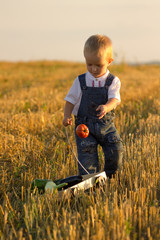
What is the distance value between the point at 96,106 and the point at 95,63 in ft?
1.46

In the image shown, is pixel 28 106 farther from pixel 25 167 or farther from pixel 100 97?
pixel 100 97

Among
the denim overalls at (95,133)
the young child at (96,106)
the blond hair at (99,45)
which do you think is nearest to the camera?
the blond hair at (99,45)

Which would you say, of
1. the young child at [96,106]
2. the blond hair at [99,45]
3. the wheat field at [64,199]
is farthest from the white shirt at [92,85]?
the wheat field at [64,199]

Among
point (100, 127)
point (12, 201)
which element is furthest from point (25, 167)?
point (100, 127)

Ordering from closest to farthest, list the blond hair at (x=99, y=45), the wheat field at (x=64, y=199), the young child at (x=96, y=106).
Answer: the wheat field at (x=64, y=199)
the blond hair at (x=99, y=45)
the young child at (x=96, y=106)

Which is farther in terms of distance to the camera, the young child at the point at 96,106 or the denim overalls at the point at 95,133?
the denim overalls at the point at 95,133

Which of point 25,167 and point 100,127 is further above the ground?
point 100,127

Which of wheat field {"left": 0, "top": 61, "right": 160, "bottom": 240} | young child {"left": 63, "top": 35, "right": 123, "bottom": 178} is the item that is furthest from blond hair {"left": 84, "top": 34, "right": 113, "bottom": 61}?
wheat field {"left": 0, "top": 61, "right": 160, "bottom": 240}

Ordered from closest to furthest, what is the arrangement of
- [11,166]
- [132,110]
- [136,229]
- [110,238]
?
[110,238]
[136,229]
[11,166]
[132,110]

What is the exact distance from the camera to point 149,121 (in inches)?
206

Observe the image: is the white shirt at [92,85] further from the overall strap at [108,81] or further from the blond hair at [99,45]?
the blond hair at [99,45]

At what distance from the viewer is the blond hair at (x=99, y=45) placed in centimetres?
300

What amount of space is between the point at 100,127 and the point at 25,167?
103cm

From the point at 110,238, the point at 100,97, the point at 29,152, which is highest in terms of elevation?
the point at 100,97
